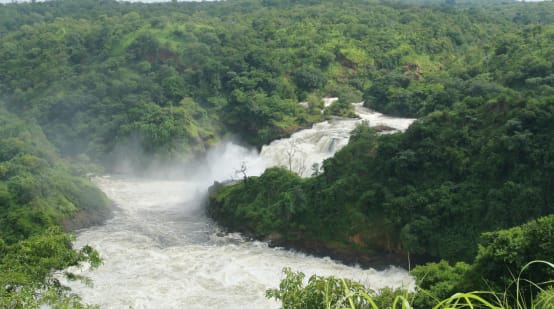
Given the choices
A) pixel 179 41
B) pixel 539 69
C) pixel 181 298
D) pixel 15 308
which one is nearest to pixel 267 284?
pixel 181 298

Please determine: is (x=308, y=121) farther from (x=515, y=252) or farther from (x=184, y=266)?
(x=515, y=252)

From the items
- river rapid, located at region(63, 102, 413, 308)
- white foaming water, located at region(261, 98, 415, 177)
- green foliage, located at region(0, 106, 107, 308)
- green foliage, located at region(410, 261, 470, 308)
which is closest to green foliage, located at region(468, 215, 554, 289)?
green foliage, located at region(410, 261, 470, 308)

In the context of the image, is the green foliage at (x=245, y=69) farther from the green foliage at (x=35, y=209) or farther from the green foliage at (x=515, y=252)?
the green foliage at (x=515, y=252)

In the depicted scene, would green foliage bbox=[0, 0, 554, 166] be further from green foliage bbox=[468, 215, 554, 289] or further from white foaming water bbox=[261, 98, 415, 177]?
green foliage bbox=[468, 215, 554, 289]

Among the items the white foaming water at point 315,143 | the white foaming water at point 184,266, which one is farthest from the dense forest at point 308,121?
the white foaming water at point 315,143

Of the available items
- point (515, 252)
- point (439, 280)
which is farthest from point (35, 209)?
point (515, 252)
